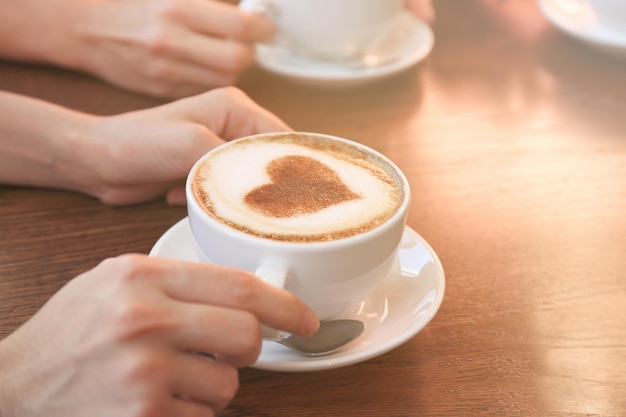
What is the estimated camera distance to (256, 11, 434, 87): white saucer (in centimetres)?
116

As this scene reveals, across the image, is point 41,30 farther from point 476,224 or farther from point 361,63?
point 476,224

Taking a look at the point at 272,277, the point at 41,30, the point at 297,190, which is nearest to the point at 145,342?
the point at 272,277

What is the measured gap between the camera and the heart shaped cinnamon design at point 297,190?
638 millimetres

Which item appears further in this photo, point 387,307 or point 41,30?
point 41,30

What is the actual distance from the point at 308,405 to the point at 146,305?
0.57 ft

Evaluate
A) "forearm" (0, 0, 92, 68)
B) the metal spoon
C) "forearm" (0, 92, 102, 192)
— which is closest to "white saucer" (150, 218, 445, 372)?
the metal spoon

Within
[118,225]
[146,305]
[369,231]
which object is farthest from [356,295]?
[118,225]

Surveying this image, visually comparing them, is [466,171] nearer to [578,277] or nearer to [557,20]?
[578,277]

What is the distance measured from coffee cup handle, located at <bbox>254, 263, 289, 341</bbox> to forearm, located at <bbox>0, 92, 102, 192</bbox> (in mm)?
406

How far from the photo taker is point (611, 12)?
1.29 m

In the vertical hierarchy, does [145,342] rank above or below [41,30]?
above

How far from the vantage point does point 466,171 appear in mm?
955

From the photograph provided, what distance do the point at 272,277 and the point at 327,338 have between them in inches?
3.8

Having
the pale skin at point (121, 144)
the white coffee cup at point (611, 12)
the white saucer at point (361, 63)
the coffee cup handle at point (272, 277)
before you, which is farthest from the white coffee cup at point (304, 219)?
the white coffee cup at point (611, 12)
